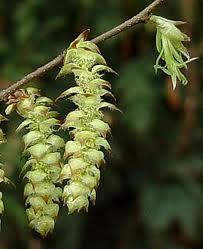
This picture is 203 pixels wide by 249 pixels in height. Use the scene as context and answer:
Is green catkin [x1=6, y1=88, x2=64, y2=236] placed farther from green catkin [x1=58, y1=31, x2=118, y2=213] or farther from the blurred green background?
the blurred green background

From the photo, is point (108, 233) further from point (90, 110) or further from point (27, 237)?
point (90, 110)

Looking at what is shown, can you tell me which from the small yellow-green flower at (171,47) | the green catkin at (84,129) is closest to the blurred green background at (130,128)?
the small yellow-green flower at (171,47)

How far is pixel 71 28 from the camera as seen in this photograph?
2646 mm

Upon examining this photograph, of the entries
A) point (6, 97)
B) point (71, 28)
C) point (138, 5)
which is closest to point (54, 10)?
point (71, 28)

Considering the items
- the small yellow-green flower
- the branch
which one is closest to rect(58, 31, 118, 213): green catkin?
the branch

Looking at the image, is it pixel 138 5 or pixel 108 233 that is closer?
pixel 138 5

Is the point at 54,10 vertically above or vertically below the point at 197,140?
above

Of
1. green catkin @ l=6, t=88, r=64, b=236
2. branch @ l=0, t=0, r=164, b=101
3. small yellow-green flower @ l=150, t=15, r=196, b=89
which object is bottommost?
green catkin @ l=6, t=88, r=64, b=236

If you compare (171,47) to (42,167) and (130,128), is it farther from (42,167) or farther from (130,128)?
(130,128)

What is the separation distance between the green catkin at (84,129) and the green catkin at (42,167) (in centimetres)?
4

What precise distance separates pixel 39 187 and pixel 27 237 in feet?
4.89

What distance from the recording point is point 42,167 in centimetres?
102

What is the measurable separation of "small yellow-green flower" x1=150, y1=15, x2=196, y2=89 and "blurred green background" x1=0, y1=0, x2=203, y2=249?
1199mm

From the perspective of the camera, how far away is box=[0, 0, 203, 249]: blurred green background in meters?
2.46
